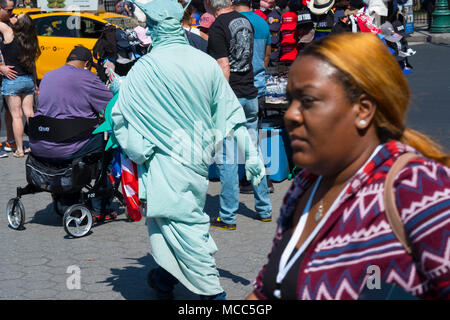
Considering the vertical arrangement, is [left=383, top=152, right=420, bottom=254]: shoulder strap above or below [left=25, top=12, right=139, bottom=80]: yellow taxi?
above

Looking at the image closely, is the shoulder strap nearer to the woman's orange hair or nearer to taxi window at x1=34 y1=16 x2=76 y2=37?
the woman's orange hair

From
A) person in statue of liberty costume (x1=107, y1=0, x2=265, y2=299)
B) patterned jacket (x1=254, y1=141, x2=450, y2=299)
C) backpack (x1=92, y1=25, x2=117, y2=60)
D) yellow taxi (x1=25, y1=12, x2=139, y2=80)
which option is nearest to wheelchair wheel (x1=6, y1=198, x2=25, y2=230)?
person in statue of liberty costume (x1=107, y1=0, x2=265, y2=299)

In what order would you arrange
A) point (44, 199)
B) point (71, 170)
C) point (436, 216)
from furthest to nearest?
point (44, 199), point (71, 170), point (436, 216)

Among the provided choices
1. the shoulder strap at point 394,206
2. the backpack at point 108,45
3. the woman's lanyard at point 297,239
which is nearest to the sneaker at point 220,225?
the backpack at point 108,45

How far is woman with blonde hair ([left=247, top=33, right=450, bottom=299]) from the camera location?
176 cm

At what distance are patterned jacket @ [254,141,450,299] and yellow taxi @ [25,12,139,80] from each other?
556 inches

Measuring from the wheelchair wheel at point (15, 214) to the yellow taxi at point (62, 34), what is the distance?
9.14 meters

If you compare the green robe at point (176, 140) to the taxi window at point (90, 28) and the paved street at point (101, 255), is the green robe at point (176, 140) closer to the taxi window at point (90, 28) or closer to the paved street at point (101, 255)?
the paved street at point (101, 255)

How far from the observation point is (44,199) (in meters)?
7.98

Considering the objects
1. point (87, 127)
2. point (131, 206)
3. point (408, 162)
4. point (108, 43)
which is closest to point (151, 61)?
point (131, 206)

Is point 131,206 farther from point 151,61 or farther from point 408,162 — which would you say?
point 408,162

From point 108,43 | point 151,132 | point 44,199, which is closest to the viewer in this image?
point 151,132

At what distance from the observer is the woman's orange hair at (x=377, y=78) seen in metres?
1.93

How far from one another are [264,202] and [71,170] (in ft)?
6.07
